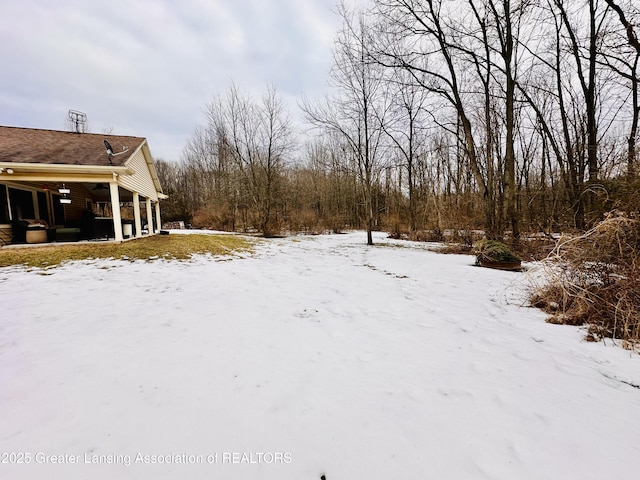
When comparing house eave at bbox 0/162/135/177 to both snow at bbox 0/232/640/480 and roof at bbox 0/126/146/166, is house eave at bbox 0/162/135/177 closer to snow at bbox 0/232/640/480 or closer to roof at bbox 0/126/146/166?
roof at bbox 0/126/146/166

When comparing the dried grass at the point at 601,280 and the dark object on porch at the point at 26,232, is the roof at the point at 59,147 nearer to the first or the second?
the dark object on porch at the point at 26,232

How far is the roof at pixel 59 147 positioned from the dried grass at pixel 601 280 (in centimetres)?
1186

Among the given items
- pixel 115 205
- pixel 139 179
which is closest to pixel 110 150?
pixel 115 205

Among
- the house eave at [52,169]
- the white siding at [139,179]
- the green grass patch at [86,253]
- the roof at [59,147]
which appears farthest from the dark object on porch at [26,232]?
the white siding at [139,179]

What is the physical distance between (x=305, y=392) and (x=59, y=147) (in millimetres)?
13029

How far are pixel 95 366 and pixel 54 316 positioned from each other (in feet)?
5.65

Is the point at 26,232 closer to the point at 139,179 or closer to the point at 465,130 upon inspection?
the point at 139,179

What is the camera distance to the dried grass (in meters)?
2.65

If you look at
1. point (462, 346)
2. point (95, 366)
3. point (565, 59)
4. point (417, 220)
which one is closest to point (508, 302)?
point (462, 346)

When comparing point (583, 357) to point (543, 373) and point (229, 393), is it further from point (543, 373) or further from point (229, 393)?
point (229, 393)

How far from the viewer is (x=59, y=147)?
9195 mm

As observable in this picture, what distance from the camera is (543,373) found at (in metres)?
2.07

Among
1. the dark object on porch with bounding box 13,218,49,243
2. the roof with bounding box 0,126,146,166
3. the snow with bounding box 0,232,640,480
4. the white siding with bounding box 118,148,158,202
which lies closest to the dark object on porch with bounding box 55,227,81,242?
the dark object on porch with bounding box 13,218,49,243

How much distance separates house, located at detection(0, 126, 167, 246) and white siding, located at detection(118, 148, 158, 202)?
0.04 metres
